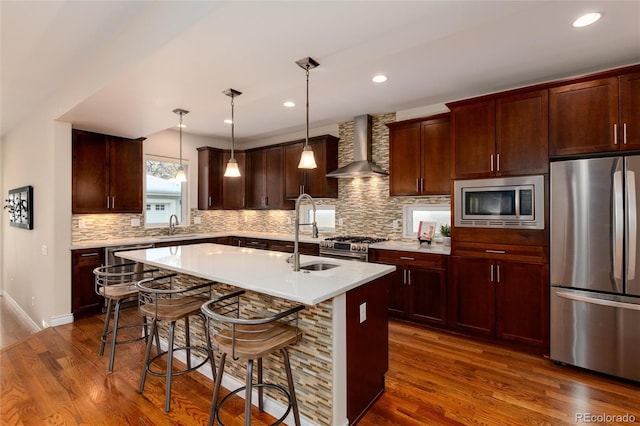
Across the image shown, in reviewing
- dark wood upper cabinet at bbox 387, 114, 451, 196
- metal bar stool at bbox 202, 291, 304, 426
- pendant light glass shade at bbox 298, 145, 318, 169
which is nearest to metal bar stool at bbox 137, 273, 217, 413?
metal bar stool at bbox 202, 291, 304, 426

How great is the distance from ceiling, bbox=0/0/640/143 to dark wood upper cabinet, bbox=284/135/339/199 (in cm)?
100

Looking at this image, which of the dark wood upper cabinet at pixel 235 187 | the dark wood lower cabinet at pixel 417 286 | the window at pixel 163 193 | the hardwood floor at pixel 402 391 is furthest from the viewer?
the dark wood upper cabinet at pixel 235 187

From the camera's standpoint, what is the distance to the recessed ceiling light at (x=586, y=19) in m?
2.10

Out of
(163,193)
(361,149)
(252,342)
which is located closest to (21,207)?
(163,193)

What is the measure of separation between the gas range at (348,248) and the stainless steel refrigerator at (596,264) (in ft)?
6.26

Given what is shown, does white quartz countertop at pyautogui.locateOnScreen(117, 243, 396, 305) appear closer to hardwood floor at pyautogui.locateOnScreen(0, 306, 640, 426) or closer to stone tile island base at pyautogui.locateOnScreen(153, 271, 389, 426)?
stone tile island base at pyautogui.locateOnScreen(153, 271, 389, 426)

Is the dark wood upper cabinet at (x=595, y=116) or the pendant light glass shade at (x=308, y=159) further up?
the dark wood upper cabinet at (x=595, y=116)

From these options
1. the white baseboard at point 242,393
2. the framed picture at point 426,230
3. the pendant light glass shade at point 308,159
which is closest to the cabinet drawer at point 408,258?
the framed picture at point 426,230

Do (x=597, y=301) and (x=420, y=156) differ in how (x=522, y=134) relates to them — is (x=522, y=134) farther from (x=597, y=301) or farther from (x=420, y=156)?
(x=597, y=301)

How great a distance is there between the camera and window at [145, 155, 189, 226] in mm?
5105

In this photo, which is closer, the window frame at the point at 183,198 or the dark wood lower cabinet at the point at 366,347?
the dark wood lower cabinet at the point at 366,347

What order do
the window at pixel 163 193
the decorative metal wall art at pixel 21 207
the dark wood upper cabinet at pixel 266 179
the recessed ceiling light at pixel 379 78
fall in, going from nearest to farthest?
1. the recessed ceiling light at pixel 379 78
2. the decorative metal wall art at pixel 21 207
3. the window at pixel 163 193
4. the dark wood upper cabinet at pixel 266 179

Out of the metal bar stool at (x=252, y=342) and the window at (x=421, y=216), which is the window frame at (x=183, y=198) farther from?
the metal bar stool at (x=252, y=342)

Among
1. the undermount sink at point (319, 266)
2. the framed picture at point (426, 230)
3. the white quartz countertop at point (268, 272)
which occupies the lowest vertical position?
the undermount sink at point (319, 266)
